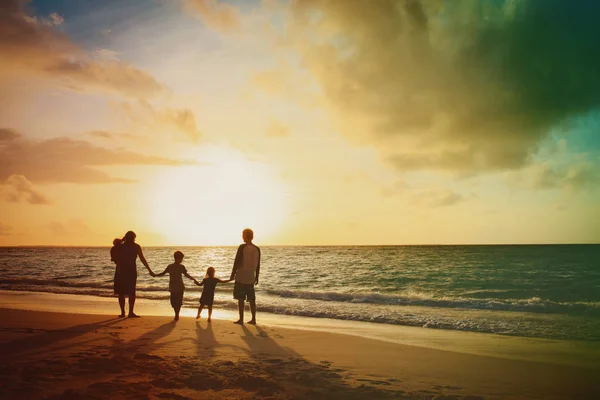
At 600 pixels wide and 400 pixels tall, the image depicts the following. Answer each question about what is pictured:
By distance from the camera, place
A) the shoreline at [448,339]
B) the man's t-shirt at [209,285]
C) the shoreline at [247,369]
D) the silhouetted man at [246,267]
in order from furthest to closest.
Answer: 1. the man's t-shirt at [209,285]
2. the silhouetted man at [246,267]
3. the shoreline at [448,339]
4. the shoreline at [247,369]

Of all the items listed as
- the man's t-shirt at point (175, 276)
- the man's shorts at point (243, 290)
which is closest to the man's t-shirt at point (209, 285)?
the man's t-shirt at point (175, 276)

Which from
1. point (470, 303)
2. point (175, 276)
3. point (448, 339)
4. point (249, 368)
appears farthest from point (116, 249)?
point (470, 303)

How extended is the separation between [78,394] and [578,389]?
7184 millimetres

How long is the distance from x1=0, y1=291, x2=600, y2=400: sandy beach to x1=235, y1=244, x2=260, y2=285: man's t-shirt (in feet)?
4.56

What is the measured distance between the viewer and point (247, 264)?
1155cm

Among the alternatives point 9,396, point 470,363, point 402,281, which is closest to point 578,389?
point 470,363

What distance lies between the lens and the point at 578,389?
6.59 m

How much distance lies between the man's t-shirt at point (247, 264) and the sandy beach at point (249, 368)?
1.39m

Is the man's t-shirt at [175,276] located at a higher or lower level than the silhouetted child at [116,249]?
lower

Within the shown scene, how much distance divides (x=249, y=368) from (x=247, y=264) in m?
4.88

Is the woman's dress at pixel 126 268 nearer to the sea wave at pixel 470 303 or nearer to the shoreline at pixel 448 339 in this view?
the shoreline at pixel 448 339

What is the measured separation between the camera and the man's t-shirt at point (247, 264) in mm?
11539

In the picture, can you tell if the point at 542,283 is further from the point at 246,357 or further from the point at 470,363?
the point at 246,357

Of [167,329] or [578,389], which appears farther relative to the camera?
[167,329]
